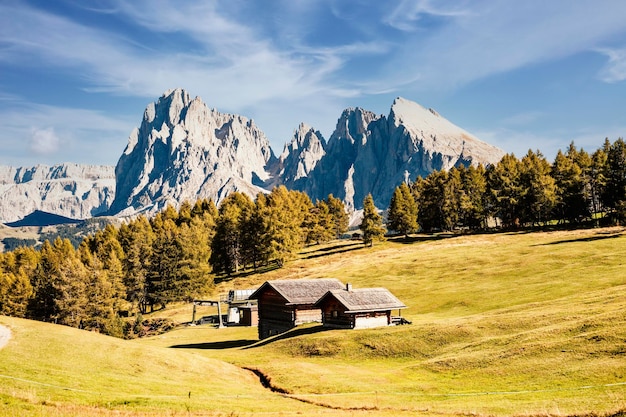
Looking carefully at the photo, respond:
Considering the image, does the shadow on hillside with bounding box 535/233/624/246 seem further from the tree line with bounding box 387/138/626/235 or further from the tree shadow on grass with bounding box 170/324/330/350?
the tree shadow on grass with bounding box 170/324/330/350

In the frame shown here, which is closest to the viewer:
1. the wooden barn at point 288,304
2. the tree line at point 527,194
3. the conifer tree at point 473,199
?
the wooden barn at point 288,304

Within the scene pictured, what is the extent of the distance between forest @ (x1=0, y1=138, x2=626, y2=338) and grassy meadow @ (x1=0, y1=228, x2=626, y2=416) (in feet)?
77.2

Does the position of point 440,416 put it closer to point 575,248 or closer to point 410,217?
point 575,248

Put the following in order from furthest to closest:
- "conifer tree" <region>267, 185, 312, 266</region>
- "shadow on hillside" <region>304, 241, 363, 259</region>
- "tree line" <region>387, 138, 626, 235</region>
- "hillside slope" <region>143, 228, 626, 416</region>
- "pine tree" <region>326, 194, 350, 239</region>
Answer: "pine tree" <region>326, 194, 350, 239</region> < "shadow on hillside" <region>304, 241, 363, 259</region> < "tree line" <region>387, 138, 626, 235</region> < "conifer tree" <region>267, 185, 312, 266</region> < "hillside slope" <region>143, 228, 626, 416</region>

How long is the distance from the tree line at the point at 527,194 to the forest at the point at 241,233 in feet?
0.85

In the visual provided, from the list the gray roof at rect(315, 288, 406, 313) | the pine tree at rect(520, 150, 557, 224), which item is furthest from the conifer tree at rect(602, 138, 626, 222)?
the gray roof at rect(315, 288, 406, 313)

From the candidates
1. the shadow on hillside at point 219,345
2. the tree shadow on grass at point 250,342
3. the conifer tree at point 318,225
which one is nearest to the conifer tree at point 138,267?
the conifer tree at point 318,225

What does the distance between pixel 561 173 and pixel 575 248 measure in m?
42.5

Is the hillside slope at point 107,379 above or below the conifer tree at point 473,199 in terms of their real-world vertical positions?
below

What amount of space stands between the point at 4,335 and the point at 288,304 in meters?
33.7

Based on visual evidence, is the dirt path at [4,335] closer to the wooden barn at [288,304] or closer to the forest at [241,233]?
the wooden barn at [288,304]

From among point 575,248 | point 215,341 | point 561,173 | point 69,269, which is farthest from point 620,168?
point 69,269

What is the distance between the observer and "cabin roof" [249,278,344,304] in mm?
61159

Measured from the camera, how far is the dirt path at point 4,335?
93.8 feet
